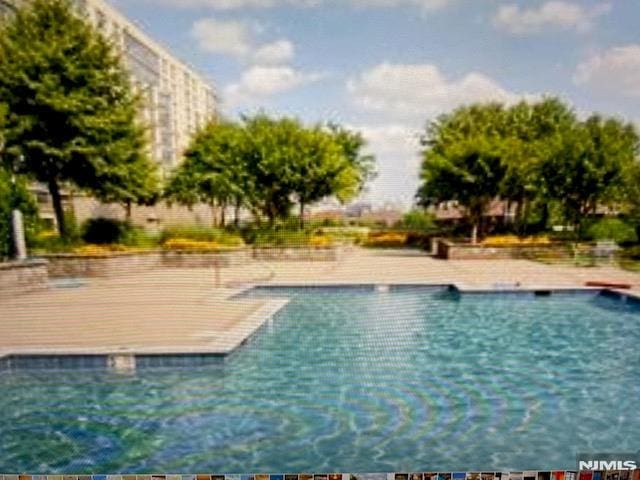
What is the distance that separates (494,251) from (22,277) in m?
5.63

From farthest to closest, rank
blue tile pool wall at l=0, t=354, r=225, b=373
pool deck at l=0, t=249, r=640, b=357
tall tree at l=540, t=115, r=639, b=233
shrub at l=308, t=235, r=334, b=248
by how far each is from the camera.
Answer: shrub at l=308, t=235, r=334, b=248 → tall tree at l=540, t=115, r=639, b=233 → pool deck at l=0, t=249, r=640, b=357 → blue tile pool wall at l=0, t=354, r=225, b=373

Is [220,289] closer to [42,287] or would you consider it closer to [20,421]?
[42,287]

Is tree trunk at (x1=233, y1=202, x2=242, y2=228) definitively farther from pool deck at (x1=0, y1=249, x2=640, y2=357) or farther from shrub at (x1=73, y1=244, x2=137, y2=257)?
shrub at (x1=73, y1=244, x2=137, y2=257)

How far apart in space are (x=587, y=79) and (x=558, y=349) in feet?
5.90

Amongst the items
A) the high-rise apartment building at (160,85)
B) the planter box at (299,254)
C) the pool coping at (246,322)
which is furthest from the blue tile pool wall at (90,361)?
the planter box at (299,254)

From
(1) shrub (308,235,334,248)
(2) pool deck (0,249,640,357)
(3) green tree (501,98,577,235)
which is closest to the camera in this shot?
(2) pool deck (0,249,640,357)

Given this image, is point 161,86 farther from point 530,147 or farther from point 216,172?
point 530,147

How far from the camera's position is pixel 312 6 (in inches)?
88.4

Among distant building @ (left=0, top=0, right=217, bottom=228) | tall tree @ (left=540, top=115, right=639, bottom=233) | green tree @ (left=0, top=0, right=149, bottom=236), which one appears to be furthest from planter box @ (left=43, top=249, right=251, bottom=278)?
tall tree @ (left=540, top=115, right=639, bottom=233)

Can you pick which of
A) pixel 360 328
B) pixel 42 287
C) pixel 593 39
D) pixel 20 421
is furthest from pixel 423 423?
pixel 42 287

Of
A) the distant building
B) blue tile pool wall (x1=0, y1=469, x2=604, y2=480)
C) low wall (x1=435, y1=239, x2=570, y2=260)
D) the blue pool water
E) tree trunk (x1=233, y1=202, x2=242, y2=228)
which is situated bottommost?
blue tile pool wall (x1=0, y1=469, x2=604, y2=480)

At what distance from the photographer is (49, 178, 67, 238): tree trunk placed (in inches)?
113

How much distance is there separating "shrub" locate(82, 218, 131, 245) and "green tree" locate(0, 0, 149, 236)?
23 cm

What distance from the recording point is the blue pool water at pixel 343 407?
1.85 metres
